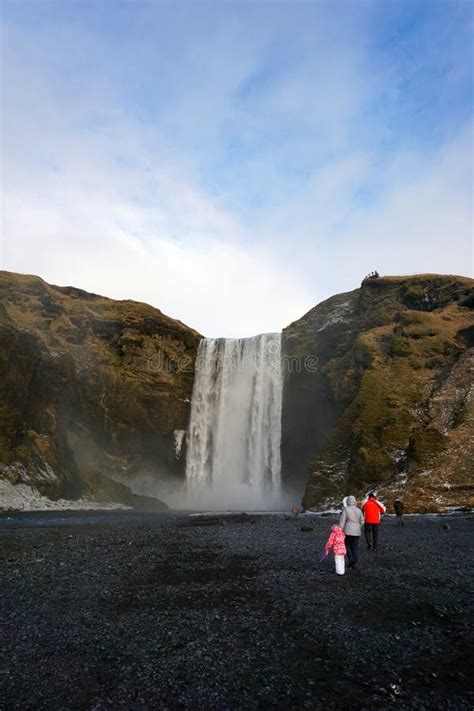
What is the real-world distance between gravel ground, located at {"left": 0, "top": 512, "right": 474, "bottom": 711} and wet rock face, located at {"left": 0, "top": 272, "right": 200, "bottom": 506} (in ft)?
99.7

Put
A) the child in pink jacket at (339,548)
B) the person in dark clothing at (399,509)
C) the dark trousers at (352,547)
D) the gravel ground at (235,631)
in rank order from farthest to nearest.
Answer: the person in dark clothing at (399,509) → the dark trousers at (352,547) → the child in pink jacket at (339,548) → the gravel ground at (235,631)

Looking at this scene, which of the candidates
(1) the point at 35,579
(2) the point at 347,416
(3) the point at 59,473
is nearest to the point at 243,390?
(2) the point at 347,416

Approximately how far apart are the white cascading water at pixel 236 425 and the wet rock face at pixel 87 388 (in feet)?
7.88

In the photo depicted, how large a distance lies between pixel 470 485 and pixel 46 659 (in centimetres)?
2799

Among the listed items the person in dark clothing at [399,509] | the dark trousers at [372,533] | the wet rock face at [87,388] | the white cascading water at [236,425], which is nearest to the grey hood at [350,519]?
the dark trousers at [372,533]

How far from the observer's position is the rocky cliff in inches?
1220

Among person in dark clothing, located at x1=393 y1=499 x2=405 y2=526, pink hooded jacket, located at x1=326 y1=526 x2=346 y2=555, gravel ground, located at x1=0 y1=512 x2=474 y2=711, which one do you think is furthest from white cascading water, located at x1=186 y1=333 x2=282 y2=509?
pink hooded jacket, located at x1=326 y1=526 x2=346 y2=555

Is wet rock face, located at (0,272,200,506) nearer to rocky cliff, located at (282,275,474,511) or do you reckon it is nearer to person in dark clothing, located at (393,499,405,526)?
rocky cliff, located at (282,275,474,511)

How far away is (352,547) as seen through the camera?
12031mm

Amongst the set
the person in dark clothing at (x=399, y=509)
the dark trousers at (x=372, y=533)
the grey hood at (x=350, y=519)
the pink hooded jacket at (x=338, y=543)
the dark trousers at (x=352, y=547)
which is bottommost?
the person in dark clothing at (x=399, y=509)

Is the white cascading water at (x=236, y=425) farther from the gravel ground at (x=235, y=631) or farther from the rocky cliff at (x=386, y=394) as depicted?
the gravel ground at (x=235, y=631)

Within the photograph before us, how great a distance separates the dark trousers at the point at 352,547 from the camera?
39.2 ft

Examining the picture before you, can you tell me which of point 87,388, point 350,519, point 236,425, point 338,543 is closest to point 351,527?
point 350,519

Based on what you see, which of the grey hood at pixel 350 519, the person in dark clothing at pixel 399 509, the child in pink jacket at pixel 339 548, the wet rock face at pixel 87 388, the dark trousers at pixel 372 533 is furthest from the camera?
the wet rock face at pixel 87 388
